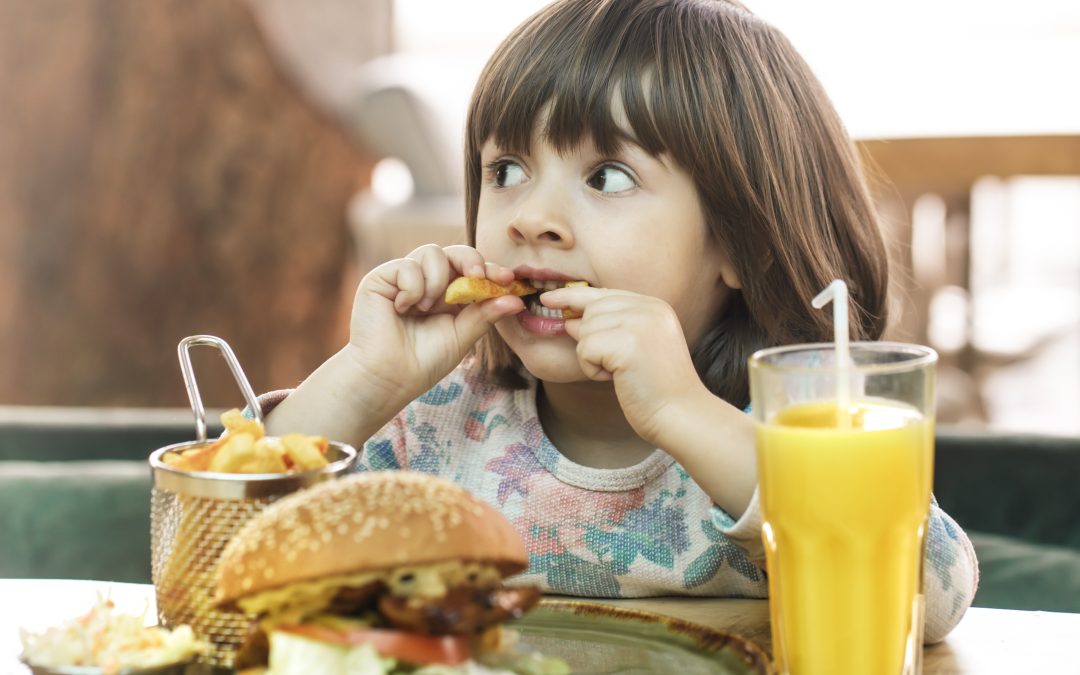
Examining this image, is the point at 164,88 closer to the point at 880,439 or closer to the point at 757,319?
the point at 757,319

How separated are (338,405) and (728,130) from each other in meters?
0.51

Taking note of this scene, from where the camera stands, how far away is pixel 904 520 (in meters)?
0.88

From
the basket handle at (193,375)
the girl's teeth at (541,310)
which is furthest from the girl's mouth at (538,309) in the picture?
the basket handle at (193,375)

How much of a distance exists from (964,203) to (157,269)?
113 inches

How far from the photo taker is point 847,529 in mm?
869

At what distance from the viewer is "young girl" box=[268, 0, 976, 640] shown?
4.17ft

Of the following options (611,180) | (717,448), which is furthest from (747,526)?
(611,180)

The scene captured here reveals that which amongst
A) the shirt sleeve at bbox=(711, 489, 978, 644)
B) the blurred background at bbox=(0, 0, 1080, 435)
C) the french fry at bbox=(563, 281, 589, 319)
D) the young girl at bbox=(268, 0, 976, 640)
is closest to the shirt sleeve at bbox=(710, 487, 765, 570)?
the shirt sleeve at bbox=(711, 489, 978, 644)

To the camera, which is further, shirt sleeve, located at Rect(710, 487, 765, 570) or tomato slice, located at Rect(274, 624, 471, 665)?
shirt sleeve, located at Rect(710, 487, 765, 570)

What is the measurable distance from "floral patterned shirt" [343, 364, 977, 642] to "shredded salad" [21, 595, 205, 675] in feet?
1.71

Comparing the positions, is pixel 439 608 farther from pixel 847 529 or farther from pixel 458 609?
pixel 847 529

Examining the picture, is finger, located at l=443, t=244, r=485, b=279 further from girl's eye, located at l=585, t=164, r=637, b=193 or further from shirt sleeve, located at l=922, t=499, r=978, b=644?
shirt sleeve, located at l=922, t=499, r=978, b=644

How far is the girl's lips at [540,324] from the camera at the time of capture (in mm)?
1290

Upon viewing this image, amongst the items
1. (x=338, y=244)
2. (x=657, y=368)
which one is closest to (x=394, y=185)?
(x=338, y=244)
